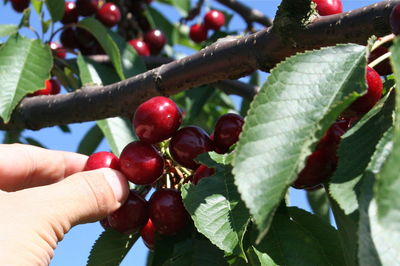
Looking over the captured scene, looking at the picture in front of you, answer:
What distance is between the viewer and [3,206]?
1133 mm

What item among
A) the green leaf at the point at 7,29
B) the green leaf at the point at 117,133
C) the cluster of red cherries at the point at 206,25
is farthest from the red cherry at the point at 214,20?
the green leaf at the point at 117,133

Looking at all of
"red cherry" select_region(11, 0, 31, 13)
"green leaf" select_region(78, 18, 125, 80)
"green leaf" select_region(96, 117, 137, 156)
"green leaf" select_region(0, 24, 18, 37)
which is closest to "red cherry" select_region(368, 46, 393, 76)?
"green leaf" select_region(96, 117, 137, 156)

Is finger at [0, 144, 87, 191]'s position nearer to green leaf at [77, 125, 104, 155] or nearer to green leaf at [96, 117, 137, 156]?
green leaf at [96, 117, 137, 156]

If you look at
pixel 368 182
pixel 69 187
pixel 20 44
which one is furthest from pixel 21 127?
pixel 368 182

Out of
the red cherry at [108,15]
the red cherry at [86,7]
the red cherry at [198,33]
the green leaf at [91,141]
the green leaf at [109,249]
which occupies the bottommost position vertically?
the green leaf at [91,141]

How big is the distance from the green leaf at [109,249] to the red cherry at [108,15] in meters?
2.10

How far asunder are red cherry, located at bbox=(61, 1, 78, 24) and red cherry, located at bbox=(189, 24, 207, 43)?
106 cm

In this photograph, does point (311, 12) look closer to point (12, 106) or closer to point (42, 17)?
point (12, 106)

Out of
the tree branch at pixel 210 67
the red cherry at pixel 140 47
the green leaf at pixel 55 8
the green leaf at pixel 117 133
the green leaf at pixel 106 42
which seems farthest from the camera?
the red cherry at pixel 140 47

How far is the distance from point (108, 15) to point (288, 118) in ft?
8.48

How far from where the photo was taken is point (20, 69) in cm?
207

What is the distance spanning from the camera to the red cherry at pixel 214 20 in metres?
4.07

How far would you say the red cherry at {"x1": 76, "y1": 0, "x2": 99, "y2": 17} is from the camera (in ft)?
10.6

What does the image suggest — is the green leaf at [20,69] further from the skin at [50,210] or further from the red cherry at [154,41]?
the red cherry at [154,41]
